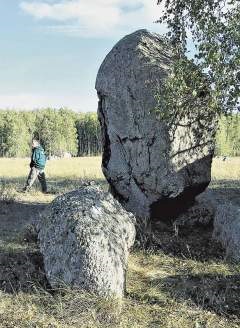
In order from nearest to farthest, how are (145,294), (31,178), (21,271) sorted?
1. (145,294)
2. (21,271)
3. (31,178)

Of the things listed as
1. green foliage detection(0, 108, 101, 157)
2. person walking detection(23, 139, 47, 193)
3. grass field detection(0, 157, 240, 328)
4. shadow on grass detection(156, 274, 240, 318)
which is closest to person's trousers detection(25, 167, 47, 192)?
person walking detection(23, 139, 47, 193)

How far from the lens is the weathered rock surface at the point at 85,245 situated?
8.56m

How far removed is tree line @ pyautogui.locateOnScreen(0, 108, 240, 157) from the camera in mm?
115144

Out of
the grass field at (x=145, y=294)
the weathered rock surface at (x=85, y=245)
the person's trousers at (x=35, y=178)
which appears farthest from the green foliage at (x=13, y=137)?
the weathered rock surface at (x=85, y=245)

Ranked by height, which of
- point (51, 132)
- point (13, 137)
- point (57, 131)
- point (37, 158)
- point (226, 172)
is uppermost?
point (57, 131)

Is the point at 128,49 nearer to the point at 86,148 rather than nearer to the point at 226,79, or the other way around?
the point at 226,79

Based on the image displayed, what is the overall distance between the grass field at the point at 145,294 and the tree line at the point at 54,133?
92185mm

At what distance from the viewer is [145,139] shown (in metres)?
12.9

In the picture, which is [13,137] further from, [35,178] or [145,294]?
[145,294]

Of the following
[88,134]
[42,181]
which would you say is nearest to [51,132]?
[88,134]

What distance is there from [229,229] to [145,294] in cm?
306

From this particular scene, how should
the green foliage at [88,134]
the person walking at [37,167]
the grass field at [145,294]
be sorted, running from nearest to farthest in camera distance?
1. the grass field at [145,294]
2. the person walking at [37,167]
3. the green foliage at [88,134]

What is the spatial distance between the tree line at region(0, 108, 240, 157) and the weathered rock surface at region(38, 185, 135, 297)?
93.5 meters

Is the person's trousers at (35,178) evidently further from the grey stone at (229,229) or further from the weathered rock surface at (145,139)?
the grey stone at (229,229)
